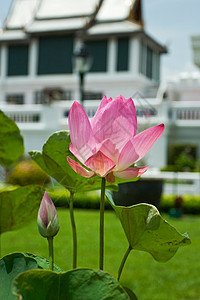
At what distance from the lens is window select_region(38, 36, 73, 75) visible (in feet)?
57.6

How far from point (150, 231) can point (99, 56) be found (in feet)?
56.3

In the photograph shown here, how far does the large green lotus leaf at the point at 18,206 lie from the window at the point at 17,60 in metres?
18.1

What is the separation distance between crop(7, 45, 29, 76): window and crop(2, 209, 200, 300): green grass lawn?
516 inches

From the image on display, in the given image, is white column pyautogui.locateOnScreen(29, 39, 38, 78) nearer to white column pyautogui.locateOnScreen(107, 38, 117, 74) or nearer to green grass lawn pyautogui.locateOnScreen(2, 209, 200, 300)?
white column pyautogui.locateOnScreen(107, 38, 117, 74)

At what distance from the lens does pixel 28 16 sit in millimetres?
18641

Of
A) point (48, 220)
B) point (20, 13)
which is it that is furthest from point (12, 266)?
point (20, 13)

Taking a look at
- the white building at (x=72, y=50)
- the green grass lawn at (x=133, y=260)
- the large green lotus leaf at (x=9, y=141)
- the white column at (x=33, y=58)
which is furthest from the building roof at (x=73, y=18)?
the large green lotus leaf at (x=9, y=141)

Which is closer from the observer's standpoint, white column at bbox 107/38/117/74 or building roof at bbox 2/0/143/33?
white column at bbox 107/38/117/74

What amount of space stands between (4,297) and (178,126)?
12.4 m

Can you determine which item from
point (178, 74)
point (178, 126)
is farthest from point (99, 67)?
point (178, 126)

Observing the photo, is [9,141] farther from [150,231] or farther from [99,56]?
[99,56]

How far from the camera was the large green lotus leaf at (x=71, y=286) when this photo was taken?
271mm

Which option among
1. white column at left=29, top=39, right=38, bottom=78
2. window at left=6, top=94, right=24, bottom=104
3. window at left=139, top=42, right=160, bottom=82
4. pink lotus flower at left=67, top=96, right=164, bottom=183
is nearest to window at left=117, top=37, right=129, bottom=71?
window at left=139, top=42, right=160, bottom=82

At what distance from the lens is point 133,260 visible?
4070 mm
